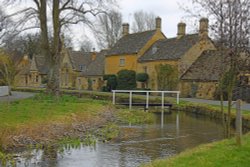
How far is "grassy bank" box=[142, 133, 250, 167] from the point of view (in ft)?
31.5

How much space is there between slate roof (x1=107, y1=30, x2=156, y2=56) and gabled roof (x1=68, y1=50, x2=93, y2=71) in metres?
12.4

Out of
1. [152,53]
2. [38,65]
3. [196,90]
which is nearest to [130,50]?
[152,53]

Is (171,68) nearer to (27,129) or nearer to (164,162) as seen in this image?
(27,129)

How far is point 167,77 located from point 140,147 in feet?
99.7

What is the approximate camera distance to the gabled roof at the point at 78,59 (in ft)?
220

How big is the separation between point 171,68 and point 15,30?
1988cm

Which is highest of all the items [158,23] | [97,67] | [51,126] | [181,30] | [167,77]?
[158,23]

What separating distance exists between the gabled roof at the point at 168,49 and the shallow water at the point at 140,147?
22371 millimetres

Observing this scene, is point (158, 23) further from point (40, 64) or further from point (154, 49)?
point (40, 64)

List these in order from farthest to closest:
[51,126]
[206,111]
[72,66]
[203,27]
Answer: [72,66] < [206,111] < [51,126] < [203,27]

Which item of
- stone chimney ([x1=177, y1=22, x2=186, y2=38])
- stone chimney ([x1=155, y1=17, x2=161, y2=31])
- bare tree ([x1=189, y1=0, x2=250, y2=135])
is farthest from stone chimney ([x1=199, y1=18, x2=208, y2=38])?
stone chimney ([x1=155, y1=17, x2=161, y2=31])

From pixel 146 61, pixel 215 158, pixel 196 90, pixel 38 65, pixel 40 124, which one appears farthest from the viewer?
pixel 38 65

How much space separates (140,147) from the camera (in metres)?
15.4

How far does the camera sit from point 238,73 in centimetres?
1338
